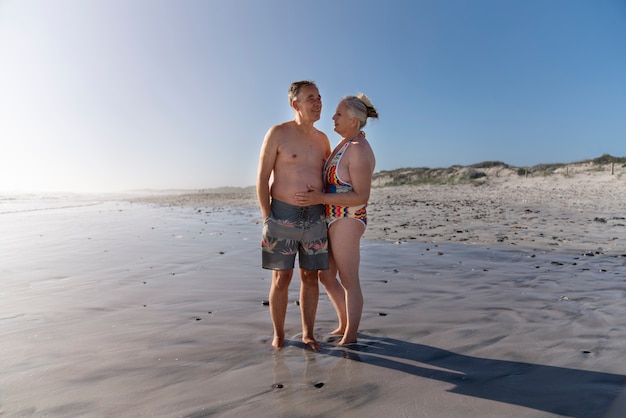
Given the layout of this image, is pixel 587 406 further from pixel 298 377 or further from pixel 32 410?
pixel 32 410

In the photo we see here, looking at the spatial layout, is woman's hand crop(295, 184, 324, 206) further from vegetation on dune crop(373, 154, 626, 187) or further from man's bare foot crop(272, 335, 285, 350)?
vegetation on dune crop(373, 154, 626, 187)

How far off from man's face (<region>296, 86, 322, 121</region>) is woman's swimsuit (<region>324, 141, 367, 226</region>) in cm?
45

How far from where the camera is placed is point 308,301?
4414 millimetres

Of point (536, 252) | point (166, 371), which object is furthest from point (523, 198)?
point (166, 371)

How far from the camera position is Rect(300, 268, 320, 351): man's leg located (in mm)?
4355

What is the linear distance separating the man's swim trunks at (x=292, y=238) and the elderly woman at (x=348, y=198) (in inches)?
6.3

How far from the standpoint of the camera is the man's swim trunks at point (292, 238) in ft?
14.1

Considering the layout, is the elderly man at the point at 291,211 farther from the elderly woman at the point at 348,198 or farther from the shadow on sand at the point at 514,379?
the shadow on sand at the point at 514,379

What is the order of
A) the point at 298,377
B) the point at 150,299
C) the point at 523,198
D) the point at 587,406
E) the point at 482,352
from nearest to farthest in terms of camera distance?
the point at 587,406
the point at 298,377
the point at 482,352
the point at 150,299
the point at 523,198

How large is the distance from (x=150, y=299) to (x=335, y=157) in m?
3.29

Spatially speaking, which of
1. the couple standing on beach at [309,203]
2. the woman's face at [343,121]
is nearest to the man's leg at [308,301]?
the couple standing on beach at [309,203]

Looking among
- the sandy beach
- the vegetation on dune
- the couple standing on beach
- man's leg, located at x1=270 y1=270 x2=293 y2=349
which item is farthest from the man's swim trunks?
the vegetation on dune

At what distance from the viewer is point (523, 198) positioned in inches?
862

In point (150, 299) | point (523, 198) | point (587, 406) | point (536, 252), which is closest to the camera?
point (587, 406)
